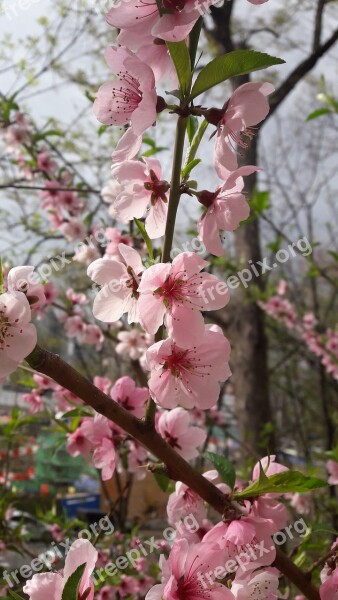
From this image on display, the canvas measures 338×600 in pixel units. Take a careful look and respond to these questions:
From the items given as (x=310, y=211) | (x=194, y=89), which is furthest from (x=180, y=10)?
(x=310, y=211)

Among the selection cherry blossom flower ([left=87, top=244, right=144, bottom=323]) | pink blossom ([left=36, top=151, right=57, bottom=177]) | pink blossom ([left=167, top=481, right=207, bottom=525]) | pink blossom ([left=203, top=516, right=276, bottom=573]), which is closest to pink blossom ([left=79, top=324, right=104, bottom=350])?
pink blossom ([left=36, top=151, right=57, bottom=177])

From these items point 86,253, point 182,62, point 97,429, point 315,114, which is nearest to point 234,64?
point 182,62

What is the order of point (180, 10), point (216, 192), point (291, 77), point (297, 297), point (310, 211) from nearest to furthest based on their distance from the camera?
point (180, 10), point (216, 192), point (291, 77), point (297, 297), point (310, 211)

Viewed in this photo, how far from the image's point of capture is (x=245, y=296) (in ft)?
14.7

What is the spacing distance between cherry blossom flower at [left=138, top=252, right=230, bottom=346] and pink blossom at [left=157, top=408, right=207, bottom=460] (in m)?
0.40

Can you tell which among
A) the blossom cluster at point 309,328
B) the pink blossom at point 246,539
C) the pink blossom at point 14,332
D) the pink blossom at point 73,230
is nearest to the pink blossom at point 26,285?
the pink blossom at point 14,332

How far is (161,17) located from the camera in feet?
1.96

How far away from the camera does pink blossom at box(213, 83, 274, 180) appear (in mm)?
723

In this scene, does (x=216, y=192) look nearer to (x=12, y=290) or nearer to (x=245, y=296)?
(x=12, y=290)

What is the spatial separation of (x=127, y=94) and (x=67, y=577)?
2.20 ft

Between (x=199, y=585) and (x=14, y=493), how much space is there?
1679mm

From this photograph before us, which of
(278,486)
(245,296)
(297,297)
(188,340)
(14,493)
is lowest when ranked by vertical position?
(14,493)

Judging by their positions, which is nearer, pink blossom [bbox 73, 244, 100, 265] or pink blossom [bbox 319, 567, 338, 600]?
pink blossom [bbox 319, 567, 338, 600]

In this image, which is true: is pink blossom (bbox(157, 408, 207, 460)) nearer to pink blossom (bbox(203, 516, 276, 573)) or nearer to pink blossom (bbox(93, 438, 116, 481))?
pink blossom (bbox(93, 438, 116, 481))
